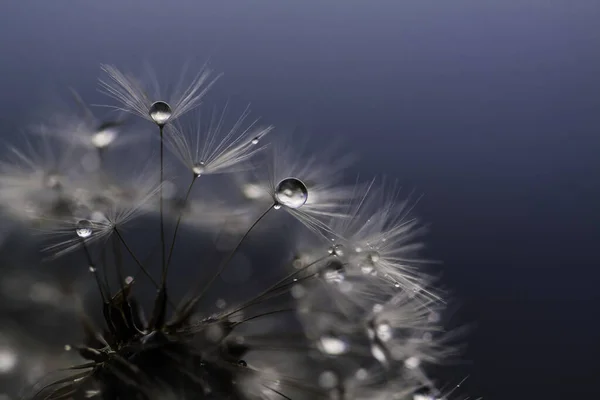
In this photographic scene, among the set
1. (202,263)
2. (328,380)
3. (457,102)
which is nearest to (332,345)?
(328,380)

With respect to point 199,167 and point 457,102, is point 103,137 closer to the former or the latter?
point 199,167

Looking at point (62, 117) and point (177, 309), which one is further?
point (62, 117)

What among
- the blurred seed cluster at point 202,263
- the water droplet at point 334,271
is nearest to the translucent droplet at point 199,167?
the blurred seed cluster at point 202,263

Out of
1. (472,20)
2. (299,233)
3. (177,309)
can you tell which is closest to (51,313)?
(177,309)

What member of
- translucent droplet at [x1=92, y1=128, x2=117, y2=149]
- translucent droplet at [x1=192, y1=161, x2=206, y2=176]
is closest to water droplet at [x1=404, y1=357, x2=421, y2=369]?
translucent droplet at [x1=192, y1=161, x2=206, y2=176]

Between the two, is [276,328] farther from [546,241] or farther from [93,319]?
[546,241]

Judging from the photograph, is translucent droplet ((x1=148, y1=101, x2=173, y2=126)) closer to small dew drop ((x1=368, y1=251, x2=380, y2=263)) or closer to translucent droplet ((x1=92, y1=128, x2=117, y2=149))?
translucent droplet ((x1=92, y1=128, x2=117, y2=149))
